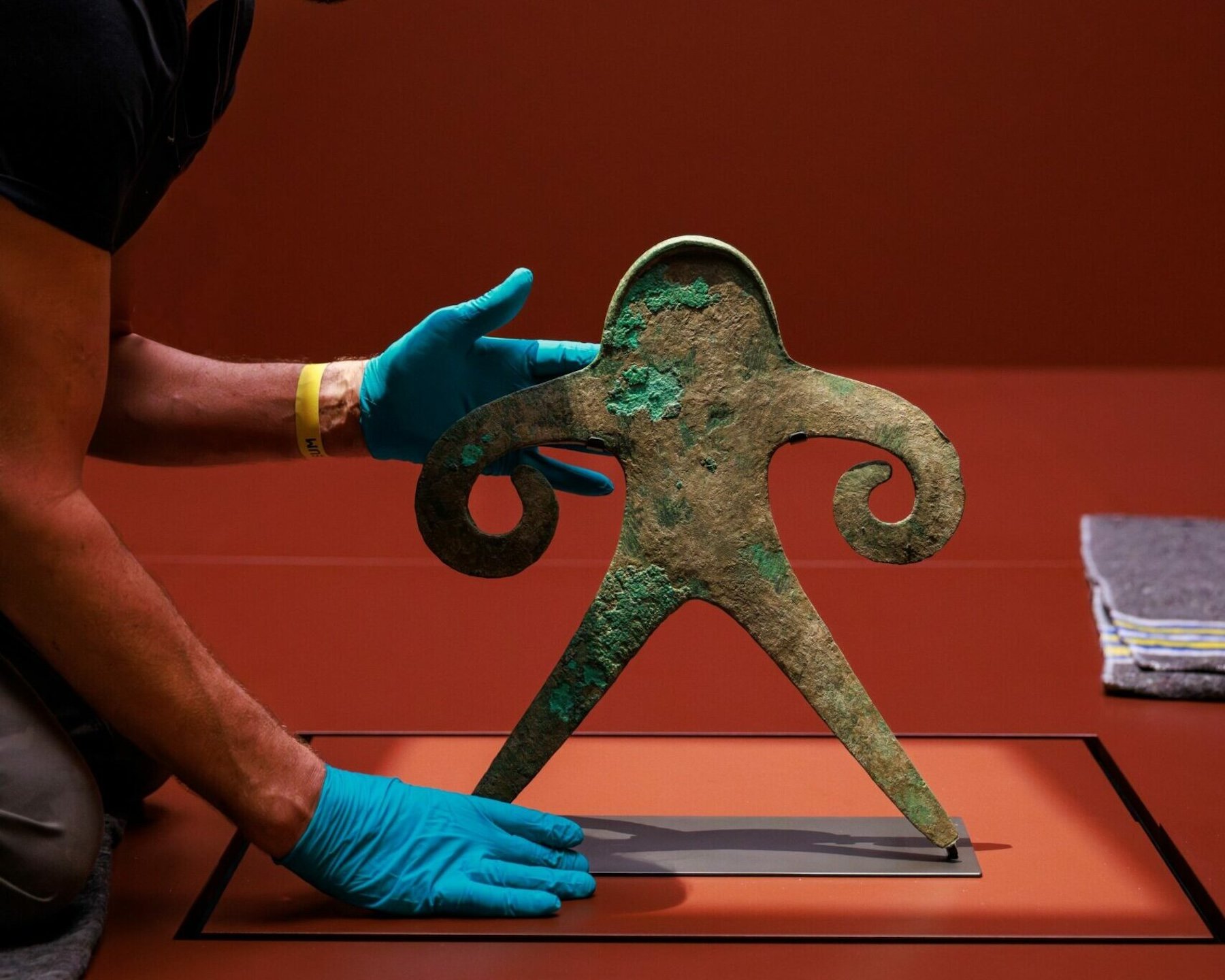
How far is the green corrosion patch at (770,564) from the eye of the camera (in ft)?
5.88

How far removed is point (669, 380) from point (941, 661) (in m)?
1.12

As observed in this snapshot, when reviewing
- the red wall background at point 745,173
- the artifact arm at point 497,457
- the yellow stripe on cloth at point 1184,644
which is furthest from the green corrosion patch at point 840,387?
the red wall background at point 745,173

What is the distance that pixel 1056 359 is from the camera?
318cm

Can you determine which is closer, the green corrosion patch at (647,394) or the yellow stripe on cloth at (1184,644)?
the green corrosion patch at (647,394)

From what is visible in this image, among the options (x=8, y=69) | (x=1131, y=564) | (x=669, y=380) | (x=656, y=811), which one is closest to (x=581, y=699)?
(x=656, y=811)

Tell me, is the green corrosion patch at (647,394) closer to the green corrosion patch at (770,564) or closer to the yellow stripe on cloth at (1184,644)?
the green corrosion patch at (770,564)

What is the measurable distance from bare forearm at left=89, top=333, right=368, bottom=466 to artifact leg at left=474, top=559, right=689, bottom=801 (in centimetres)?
55

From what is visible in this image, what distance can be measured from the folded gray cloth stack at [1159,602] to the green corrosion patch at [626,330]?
4.00 feet

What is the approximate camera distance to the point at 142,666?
161 cm

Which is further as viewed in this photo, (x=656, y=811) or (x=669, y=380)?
(x=656, y=811)

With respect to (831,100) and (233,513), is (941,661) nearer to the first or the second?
(831,100)

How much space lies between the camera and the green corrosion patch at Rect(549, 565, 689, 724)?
1.80m

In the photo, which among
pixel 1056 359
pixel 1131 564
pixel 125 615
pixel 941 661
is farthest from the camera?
pixel 1056 359

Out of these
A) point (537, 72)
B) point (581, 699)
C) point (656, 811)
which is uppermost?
point (537, 72)
